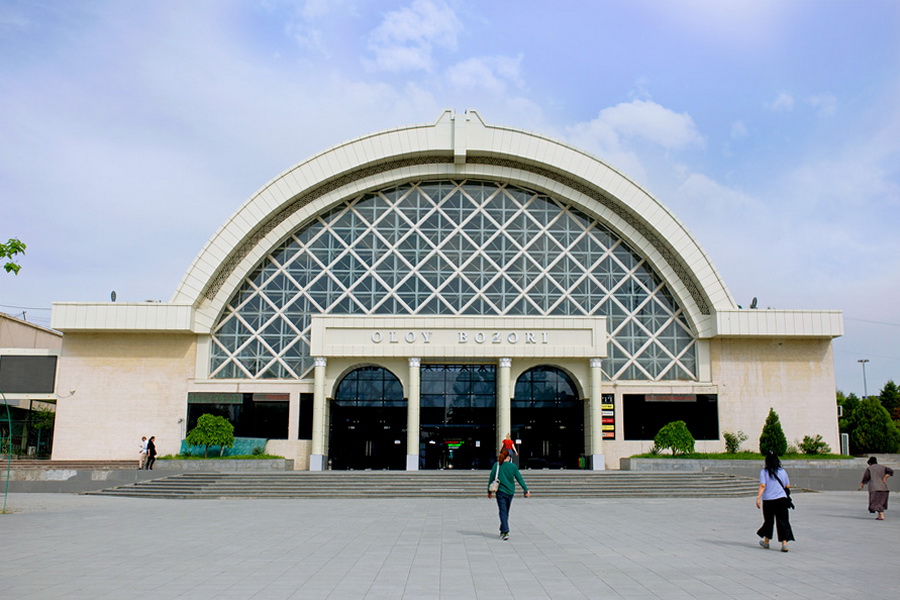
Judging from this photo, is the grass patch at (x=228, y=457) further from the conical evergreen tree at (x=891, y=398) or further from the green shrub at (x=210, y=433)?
the conical evergreen tree at (x=891, y=398)

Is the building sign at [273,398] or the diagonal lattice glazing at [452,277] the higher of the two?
the diagonal lattice glazing at [452,277]

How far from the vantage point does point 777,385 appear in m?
36.0

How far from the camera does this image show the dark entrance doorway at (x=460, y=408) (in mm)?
35969

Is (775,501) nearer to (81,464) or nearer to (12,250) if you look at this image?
(12,250)

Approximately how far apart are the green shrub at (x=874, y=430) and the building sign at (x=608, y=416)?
2140 centimetres

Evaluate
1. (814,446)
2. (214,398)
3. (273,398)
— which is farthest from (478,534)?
(814,446)

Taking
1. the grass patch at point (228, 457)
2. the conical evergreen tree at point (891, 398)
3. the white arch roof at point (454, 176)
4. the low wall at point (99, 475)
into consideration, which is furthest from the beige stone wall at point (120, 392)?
the conical evergreen tree at point (891, 398)

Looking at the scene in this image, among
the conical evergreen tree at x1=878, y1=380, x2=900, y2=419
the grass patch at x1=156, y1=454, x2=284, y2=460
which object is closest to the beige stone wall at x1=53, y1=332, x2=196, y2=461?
the grass patch at x1=156, y1=454, x2=284, y2=460

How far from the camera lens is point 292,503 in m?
23.6

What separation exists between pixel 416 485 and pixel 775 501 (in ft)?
51.6

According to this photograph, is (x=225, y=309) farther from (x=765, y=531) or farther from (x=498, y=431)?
(x=765, y=531)

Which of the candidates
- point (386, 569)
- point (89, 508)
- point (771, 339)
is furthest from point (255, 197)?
point (386, 569)

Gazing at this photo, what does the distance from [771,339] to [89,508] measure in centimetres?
2905

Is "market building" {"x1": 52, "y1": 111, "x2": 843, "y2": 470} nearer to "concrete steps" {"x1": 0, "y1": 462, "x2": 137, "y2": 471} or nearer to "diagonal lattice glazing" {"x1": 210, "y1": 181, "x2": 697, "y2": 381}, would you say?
"diagonal lattice glazing" {"x1": 210, "y1": 181, "x2": 697, "y2": 381}
